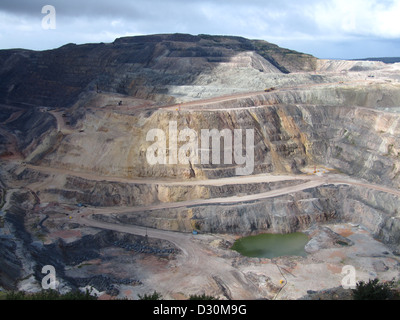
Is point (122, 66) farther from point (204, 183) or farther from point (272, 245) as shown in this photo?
point (272, 245)

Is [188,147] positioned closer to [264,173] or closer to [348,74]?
[264,173]

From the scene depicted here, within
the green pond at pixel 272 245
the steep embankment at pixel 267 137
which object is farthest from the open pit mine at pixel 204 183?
the green pond at pixel 272 245

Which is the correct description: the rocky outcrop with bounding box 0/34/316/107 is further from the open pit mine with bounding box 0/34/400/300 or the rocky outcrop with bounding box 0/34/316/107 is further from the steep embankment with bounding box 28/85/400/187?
the steep embankment with bounding box 28/85/400/187

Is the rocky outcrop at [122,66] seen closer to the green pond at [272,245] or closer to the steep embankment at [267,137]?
the steep embankment at [267,137]

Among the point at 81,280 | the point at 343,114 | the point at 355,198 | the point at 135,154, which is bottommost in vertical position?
the point at 81,280

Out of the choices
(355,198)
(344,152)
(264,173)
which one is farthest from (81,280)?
(344,152)

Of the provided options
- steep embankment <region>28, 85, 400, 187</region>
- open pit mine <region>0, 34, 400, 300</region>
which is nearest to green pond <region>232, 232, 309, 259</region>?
open pit mine <region>0, 34, 400, 300</region>
